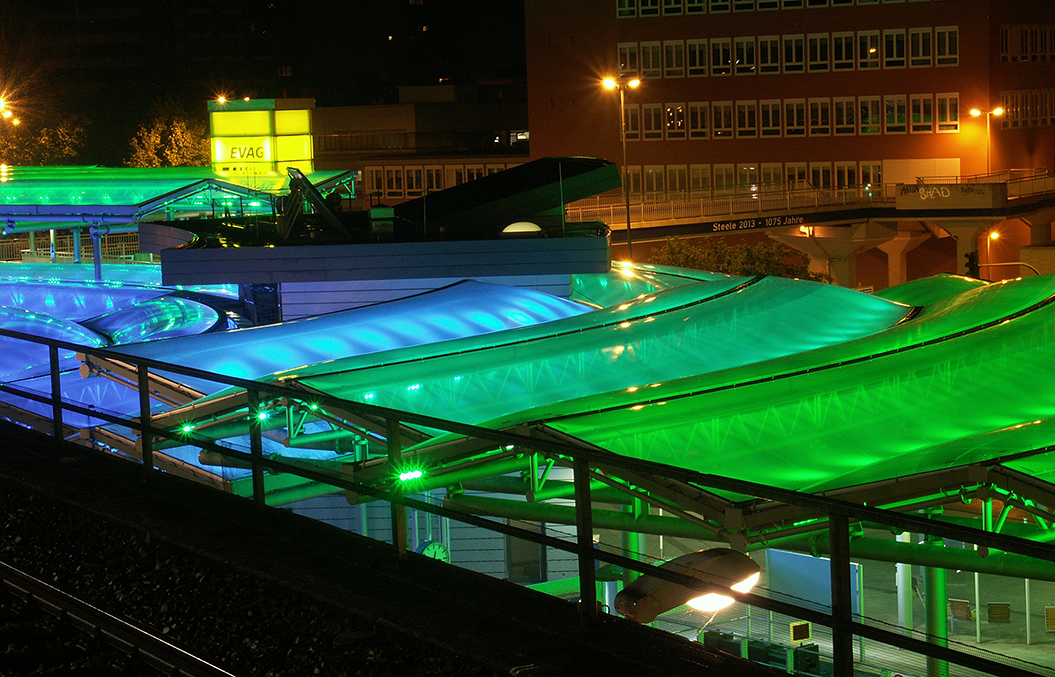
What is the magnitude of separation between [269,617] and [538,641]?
1.42m

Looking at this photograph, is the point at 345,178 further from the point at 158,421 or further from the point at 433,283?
the point at 158,421

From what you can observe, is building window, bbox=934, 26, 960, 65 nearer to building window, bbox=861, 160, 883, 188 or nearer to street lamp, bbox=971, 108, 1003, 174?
street lamp, bbox=971, 108, 1003, 174

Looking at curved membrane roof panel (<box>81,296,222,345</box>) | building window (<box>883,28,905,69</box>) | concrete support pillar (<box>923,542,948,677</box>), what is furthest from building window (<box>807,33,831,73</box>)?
concrete support pillar (<box>923,542,948,677</box>)

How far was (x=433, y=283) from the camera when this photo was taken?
17.5 m

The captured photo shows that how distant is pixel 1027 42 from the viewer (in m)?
59.0

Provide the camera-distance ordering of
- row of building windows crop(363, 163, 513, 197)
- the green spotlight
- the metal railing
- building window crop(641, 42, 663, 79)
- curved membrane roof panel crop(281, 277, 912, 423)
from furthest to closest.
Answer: row of building windows crop(363, 163, 513, 197) → building window crop(641, 42, 663, 79) → curved membrane roof panel crop(281, 277, 912, 423) → the green spotlight → the metal railing

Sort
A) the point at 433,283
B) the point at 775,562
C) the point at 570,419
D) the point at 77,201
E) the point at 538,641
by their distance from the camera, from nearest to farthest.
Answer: the point at 538,641 → the point at 570,419 → the point at 775,562 → the point at 433,283 → the point at 77,201

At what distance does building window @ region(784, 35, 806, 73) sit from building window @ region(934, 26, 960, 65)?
6139 millimetres

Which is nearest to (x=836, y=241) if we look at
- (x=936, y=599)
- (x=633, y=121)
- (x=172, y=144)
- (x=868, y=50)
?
(x=868, y=50)

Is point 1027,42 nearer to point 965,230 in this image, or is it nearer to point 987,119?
point 987,119

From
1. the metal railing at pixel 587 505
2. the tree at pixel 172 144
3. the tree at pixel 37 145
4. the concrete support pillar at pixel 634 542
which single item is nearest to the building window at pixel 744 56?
the tree at pixel 172 144

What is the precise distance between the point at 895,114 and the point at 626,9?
14224mm

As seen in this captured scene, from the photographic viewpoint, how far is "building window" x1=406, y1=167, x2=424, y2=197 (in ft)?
228

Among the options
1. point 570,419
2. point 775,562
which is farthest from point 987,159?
point 570,419
